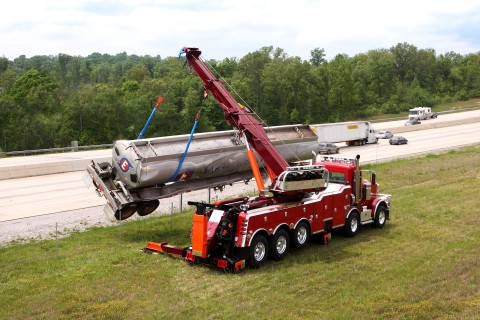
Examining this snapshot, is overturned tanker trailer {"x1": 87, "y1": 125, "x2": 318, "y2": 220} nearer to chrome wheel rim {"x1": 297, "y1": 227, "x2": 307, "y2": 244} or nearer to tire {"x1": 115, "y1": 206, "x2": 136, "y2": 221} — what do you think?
tire {"x1": 115, "y1": 206, "x2": 136, "y2": 221}

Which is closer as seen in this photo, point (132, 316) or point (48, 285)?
point (132, 316)

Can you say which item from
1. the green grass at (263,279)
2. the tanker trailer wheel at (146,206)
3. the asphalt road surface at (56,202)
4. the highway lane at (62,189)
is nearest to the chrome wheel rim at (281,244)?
the green grass at (263,279)

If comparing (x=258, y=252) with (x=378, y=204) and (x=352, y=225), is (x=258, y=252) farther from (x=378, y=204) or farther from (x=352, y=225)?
(x=378, y=204)

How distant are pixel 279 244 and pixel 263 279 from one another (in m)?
1.98

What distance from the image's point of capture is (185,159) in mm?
20781

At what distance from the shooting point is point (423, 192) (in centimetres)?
2866

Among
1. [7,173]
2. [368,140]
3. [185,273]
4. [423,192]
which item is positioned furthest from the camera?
[368,140]

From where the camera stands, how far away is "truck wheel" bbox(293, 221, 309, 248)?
17484 millimetres

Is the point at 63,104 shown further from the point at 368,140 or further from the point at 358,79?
the point at 358,79

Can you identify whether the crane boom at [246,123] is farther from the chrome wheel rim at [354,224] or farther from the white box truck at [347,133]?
the white box truck at [347,133]

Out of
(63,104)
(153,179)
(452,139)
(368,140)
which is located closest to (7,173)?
(153,179)

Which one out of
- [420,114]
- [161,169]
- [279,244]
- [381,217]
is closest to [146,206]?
[161,169]

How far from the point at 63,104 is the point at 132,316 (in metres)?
84.6

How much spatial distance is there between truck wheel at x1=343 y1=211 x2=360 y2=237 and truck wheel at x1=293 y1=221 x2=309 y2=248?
2.26 m
